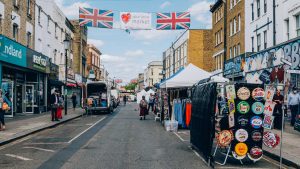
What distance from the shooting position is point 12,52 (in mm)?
22484

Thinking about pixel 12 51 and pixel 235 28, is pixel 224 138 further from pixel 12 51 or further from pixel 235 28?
pixel 235 28

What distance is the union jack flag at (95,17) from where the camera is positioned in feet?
69.1

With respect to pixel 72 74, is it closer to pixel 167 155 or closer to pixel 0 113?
pixel 0 113

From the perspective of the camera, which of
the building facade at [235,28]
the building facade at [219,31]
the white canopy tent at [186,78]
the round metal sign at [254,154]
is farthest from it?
the building facade at [219,31]

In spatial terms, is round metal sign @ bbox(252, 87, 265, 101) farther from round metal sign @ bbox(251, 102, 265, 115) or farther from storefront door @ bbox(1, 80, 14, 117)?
storefront door @ bbox(1, 80, 14, 117)

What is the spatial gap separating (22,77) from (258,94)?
22644mm

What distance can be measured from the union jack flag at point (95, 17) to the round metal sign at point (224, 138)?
14094 mm

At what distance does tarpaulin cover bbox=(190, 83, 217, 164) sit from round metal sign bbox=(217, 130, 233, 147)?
0.91 ft

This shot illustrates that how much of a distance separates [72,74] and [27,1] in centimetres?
1868

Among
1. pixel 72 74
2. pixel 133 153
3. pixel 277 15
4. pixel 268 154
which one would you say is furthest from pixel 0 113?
pixel 72 74

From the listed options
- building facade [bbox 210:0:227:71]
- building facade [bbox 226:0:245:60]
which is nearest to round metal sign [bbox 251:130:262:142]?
building facade [bbox 226:0:245:60]

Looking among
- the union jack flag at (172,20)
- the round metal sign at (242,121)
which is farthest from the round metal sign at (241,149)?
the union jack flag at (172,20)

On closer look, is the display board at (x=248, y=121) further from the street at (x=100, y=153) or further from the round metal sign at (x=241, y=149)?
the street at (x=100, y=153)

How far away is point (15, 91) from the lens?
26.2 meters
